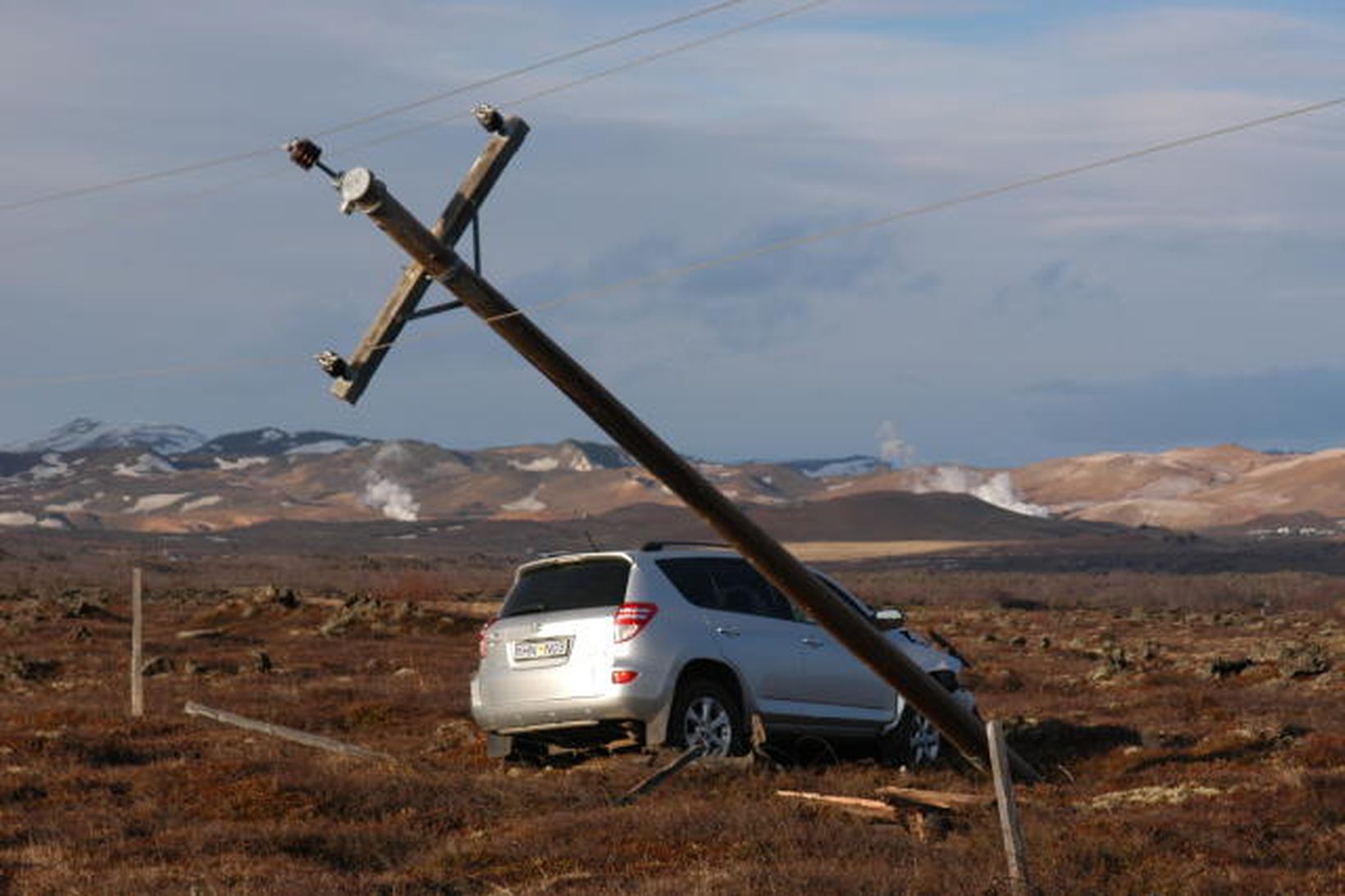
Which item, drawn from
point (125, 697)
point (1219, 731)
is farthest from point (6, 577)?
point (1219, 731)

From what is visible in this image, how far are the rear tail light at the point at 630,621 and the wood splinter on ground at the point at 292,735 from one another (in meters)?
2.66

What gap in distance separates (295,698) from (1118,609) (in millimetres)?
54762

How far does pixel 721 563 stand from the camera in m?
17.8

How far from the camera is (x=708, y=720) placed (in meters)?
17.1

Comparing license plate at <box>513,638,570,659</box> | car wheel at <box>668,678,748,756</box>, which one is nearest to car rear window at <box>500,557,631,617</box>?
license plate at <box>513,638,570,659</box>

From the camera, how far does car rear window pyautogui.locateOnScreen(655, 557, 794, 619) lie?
17.3 meters

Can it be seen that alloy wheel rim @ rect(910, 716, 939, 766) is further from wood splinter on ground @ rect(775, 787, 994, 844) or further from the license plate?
wood splinter on ground @ rect(775, 787, 994, 844)

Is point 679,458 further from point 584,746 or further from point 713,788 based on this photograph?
point 584,746

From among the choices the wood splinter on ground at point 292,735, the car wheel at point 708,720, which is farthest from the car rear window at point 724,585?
the wood splinter on ground at point 292,735

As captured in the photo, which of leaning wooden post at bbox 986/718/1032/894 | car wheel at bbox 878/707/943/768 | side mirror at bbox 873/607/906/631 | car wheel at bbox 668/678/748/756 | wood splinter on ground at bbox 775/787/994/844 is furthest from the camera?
car wheel at bbox 878/707/943/768

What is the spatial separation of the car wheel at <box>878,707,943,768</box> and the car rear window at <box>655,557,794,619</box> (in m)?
1.57

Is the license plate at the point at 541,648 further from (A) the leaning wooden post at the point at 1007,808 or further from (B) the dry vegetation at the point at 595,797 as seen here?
(A) the leaning wooden post at the point at 1007,808

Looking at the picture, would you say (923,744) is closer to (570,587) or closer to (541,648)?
(570,587)

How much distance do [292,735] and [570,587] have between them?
407 centimetres
